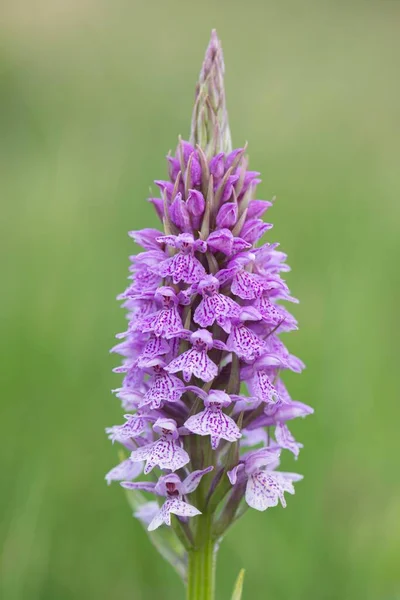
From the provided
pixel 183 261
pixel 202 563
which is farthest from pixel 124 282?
pixel 202 563

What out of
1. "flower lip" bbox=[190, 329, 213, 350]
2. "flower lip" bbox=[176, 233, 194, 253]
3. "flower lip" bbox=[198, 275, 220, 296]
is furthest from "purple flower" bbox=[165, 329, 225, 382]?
"flower lip" bbox=[176, 233, 194, 253]

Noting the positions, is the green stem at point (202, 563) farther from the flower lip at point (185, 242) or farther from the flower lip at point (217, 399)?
the flower lip at point (185, 242)

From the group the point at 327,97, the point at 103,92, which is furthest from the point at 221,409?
the point at 327,97

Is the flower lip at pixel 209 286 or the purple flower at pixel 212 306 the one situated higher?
the flower lip at pixel 209 286

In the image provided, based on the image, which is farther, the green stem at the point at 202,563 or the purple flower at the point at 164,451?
the green stem at the point at 202,563

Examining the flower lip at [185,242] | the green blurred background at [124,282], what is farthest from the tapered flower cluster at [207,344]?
the green blurred background at [124,282]

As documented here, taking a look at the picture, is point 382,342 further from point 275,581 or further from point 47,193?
point 47,193

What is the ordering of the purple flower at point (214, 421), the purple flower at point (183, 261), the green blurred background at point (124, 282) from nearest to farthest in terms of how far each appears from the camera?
1. the purple flower at point (214, 421)
2. the purple flower at point (183, 261)
3. the green blurred background at point (124, 282)

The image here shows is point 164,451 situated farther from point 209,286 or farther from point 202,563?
point 209,286
